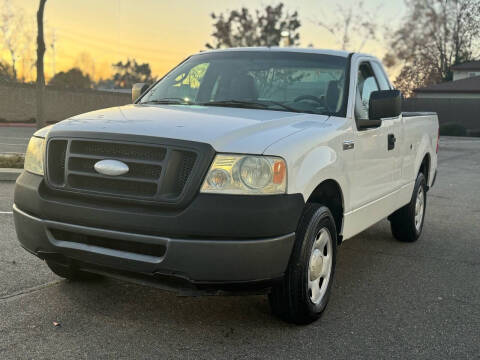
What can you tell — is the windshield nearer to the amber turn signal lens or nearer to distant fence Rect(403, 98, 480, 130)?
the amber turn signal lens

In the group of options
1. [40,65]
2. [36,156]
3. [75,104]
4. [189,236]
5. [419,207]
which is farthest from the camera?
[75,104]

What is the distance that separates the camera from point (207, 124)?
13.1 ft

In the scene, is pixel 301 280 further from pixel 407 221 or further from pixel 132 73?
pixel 132 73

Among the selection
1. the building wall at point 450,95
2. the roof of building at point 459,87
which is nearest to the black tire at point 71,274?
the building wall at point 450,95

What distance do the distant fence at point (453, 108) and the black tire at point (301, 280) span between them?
43628mm

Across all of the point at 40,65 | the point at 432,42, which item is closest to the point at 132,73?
the point at 432,42

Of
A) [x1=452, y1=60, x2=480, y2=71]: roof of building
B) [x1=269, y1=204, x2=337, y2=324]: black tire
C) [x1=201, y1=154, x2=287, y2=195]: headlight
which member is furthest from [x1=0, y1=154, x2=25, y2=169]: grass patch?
[x1=452, y1=60, x2=480, y2=71]: roof of building

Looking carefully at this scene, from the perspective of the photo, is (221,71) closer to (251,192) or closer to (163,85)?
(163,85)

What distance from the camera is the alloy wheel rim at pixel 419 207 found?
7.24 metres

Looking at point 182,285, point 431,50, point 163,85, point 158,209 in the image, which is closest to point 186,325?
point 182,285

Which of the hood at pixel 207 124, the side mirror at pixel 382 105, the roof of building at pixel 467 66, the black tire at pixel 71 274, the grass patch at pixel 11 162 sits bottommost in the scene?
the black tire at pixel 71 274

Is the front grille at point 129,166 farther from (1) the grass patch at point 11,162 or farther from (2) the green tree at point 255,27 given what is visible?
(2) the green tree at point 255,27

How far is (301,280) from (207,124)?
1177 mm

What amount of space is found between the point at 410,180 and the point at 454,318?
2.48m
